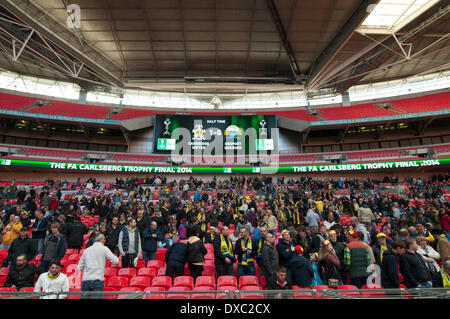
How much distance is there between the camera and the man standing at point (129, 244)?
225 inches

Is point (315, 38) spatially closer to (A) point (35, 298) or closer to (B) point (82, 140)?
(A) point (35, 298)

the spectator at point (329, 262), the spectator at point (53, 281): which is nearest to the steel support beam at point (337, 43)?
the spectator at point (329, 262)

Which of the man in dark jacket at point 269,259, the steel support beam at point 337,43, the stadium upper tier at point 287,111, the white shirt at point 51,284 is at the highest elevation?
the steel support beam at point 337,43

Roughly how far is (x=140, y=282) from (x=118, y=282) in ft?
1.83

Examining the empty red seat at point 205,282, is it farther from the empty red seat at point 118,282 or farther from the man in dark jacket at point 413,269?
the man in dark jacket at point 413,269

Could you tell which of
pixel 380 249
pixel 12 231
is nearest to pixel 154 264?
pixel 12 231

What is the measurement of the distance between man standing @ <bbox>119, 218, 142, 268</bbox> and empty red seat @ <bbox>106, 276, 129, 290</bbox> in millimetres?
639

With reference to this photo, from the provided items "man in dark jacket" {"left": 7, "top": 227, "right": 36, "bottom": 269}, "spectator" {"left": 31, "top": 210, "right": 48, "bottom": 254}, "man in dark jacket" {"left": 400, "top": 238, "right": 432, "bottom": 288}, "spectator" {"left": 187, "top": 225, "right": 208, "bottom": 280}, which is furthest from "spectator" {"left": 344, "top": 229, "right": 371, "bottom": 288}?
"spectator" {"left": 31, "top": 210, "right": 48, "bottom": 254}

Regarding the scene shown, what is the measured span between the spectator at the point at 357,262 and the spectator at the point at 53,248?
5786 mm

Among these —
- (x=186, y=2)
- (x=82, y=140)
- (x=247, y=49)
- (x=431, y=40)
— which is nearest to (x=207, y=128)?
(x=247, y=49)

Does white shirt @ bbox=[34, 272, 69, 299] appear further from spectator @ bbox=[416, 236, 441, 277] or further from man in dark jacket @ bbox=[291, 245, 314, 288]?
spectator @ bbox=[416, 236, 441, 277]

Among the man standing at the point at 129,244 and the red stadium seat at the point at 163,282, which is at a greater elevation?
the man standing at the point at 129,244

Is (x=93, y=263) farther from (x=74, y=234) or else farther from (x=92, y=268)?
(x=74, y=234)

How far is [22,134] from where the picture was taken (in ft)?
91.5
